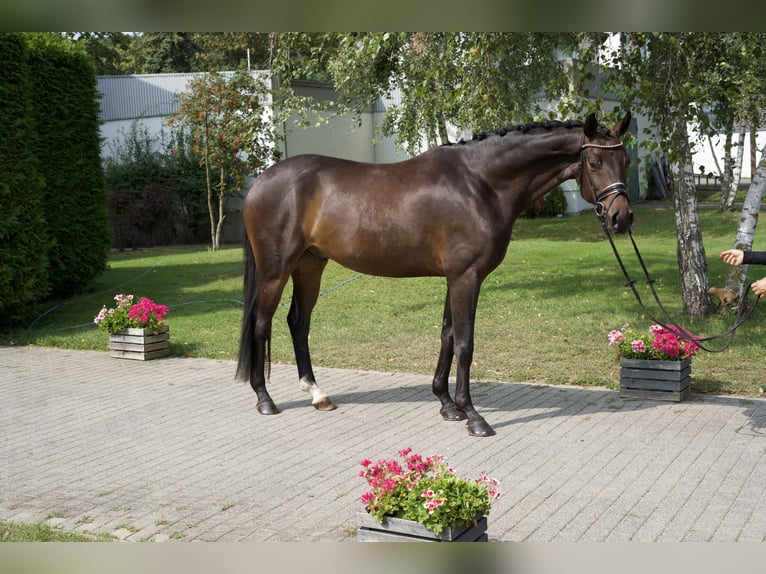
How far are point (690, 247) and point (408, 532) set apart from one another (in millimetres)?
7837

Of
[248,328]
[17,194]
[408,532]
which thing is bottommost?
[408,532]

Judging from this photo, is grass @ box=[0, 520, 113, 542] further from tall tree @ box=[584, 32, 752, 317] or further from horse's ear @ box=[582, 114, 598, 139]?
tall tree @ box=[584, 32, 752, 317]

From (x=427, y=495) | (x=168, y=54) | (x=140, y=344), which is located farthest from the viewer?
(x=168, y=54)

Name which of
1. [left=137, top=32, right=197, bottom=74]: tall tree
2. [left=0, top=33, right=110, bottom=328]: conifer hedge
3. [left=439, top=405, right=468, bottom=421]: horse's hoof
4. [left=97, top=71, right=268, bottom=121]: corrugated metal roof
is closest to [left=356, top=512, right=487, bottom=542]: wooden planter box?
[left=439, top=405, right=468, bottom=421]: horse's hoof

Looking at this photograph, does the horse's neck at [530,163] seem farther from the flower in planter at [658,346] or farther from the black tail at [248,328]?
the black tail at [248,328]

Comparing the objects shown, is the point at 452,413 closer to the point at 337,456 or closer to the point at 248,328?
the point at 337,456

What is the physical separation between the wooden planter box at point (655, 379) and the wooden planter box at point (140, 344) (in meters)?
5.18

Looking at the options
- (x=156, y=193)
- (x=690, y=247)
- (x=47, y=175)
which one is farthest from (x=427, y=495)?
(x=156, y=193)

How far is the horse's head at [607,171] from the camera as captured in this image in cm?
570

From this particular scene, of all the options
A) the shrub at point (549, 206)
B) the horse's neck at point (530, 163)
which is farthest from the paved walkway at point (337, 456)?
the shrub at point (549, 206)

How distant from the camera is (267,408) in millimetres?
6750
